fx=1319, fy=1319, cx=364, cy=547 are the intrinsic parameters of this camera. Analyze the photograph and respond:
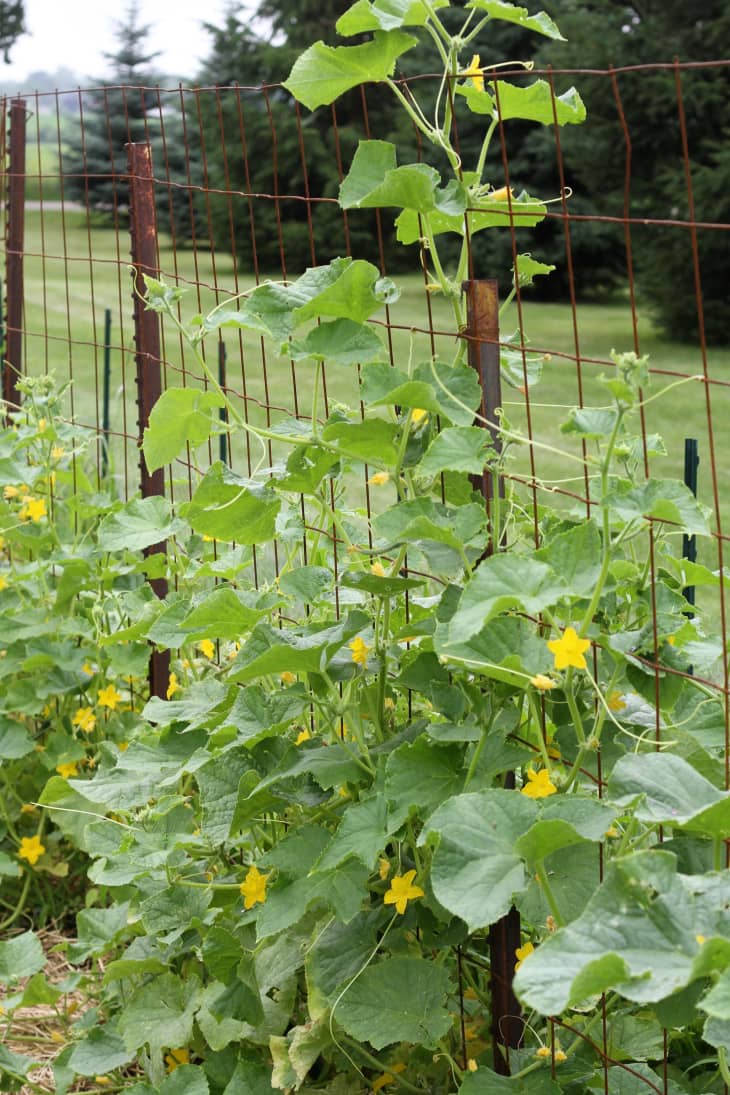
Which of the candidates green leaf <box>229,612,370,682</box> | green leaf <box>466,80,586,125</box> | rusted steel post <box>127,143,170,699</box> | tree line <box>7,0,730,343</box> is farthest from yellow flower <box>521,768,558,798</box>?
tree line <box>7,0,730,343</box>

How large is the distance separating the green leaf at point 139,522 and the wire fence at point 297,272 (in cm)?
21

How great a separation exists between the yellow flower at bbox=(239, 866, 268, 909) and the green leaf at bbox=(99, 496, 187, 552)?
2.34 ft

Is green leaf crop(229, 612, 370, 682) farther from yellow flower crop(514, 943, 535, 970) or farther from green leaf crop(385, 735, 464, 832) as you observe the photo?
yellow flower crop(514, 943, 535, 970)

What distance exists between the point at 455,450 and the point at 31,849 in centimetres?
177

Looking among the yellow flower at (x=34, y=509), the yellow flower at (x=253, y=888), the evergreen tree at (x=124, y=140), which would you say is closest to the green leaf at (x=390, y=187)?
the yellow flower at (x=253, y=888)

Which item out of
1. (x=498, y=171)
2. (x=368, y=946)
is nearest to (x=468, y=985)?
(x=368, y=946)

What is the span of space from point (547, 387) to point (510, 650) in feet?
29.6

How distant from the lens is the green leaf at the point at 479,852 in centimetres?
140

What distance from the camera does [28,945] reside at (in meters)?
2.40

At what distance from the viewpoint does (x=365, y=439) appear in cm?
177

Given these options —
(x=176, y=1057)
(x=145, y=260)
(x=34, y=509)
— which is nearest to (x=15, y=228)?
(x=145, y=260)

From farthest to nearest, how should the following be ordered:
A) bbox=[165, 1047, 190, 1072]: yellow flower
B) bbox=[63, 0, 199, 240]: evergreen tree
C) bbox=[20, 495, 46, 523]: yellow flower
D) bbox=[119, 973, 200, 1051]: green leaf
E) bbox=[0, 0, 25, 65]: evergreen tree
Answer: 1. bbox=[0, 0, 25, 65]: evergreen tree
2. bbox=[63, 0, 199, 240]: evergreen tree
3. bbox=[20, 495, 46, 523]: yellow flower
4. bbox=[165, 1047, 190, 1072]: yellow flower
5. bbox=[119, 973, 200, 1051]: green leaf

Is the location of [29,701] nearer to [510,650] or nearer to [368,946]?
[368,946]

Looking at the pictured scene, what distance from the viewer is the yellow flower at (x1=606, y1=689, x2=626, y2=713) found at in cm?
173
